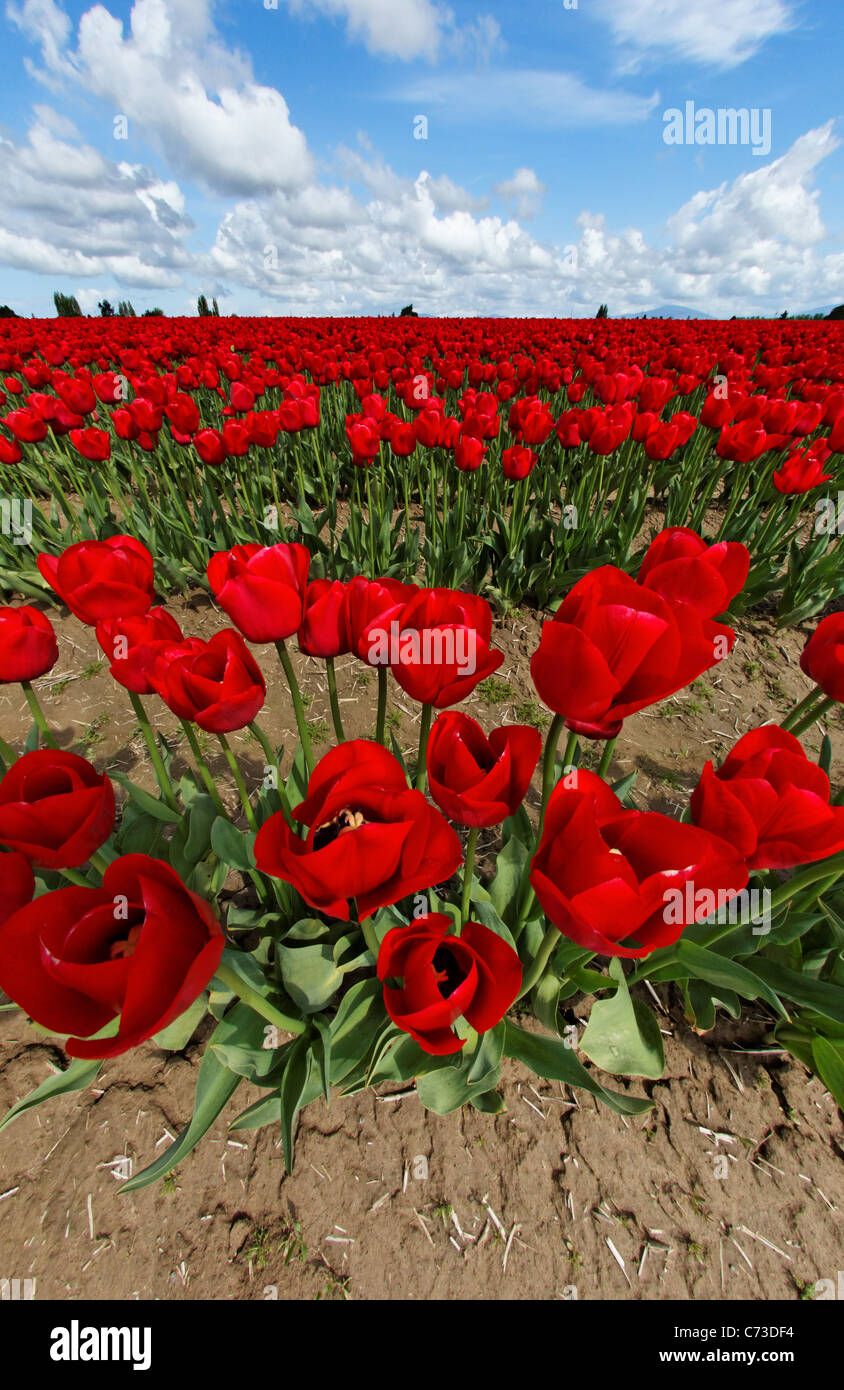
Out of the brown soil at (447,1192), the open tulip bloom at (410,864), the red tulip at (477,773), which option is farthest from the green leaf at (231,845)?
the red tulip at (477,773)

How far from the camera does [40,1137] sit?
1922mm

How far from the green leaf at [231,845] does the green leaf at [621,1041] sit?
1.26 meters

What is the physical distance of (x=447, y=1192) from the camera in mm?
1810

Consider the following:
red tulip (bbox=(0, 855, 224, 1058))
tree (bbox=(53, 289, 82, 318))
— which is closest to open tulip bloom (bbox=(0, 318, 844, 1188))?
red tulip (bbox=(0, 855, 224, 1058))

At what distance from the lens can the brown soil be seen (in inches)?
65.6

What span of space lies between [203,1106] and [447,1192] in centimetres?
83

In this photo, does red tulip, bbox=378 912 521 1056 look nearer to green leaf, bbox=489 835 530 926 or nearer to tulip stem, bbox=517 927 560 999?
tulip stem, bbox=517 927 560 999

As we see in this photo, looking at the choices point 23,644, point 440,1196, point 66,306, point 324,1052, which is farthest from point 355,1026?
point 66,306

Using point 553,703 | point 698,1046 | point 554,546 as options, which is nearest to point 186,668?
point 553,703

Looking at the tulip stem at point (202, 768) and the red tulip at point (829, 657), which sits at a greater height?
the red tulip at point (829, 657)

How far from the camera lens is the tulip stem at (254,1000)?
4.27 feet

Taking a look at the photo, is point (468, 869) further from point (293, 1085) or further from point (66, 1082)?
point (66, 1082)

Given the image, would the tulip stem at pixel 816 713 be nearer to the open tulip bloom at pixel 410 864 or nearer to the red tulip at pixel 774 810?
the open tulip bloom at pixel 410 864
